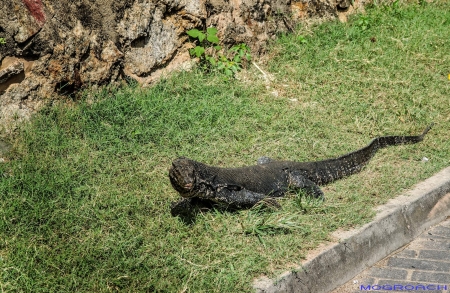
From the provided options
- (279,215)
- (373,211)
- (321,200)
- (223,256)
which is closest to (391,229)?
(373,211)

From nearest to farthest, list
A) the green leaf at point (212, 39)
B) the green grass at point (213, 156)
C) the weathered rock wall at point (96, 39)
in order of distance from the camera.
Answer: the green grass at point (213, 156), the weathered rock wall at point (96, 39), the green leaf at point (212, 39)

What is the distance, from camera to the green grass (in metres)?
4.75

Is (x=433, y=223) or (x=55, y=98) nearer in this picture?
(x=433, y=223)

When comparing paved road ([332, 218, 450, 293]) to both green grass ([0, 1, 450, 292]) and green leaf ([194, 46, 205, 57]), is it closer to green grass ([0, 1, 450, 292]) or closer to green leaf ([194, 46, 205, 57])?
green grass ([0, 1, 450, 292])

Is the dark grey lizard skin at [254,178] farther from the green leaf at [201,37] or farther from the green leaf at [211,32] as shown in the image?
the green leaf at [211,32]

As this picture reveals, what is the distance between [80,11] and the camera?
7098mm

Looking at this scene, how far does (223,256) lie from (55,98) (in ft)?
9.86

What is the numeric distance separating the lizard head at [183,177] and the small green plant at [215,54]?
3.29m

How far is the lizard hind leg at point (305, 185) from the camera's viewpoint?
611 cm

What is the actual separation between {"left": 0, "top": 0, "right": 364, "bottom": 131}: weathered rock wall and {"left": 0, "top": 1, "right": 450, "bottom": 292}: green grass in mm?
306

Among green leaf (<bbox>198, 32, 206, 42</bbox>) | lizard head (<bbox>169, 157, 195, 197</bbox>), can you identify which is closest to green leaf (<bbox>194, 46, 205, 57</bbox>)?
green leaf (<bbox>198, 32, 206, 42</bbox>)

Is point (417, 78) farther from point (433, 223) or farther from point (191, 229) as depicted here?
point (191, 229)

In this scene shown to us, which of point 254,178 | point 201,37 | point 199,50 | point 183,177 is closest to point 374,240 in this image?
point 254,178

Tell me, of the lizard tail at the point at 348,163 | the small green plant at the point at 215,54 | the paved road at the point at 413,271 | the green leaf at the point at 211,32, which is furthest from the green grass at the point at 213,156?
the green leaf at the point at 211,32
